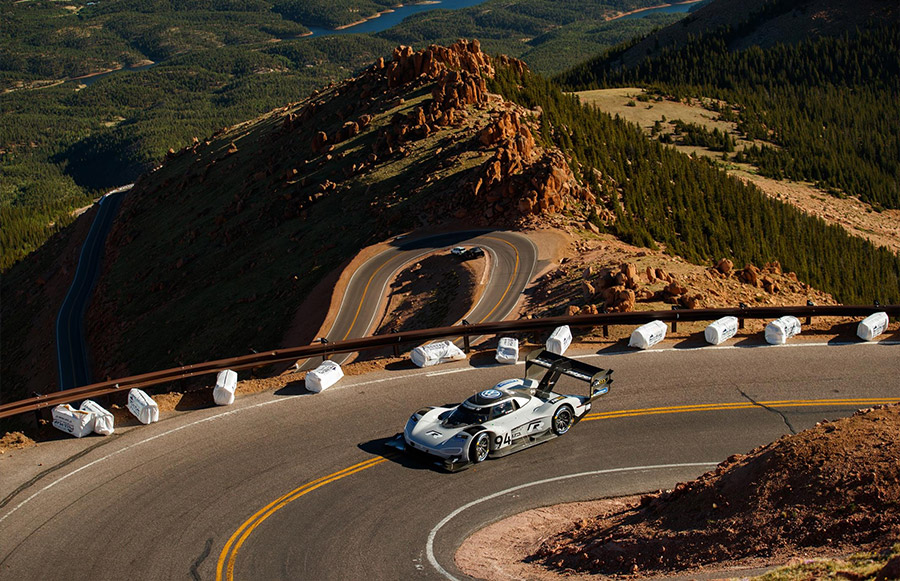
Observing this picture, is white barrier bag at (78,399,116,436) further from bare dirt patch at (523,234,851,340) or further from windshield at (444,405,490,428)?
bare dirt patch at (523,234,851,340)

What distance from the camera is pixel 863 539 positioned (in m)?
16.2

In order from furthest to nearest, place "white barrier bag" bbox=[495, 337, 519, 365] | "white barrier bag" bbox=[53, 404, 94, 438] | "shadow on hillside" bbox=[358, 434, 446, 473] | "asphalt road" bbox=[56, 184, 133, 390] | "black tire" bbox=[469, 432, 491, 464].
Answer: "asphalt road" bbox=[56, 184, 133, 390] → "white barrier bag" bbox=[495, 337, 519, 365] → "white barrier bag" bbox=[53, 404, 94, 438] → "shadow on hillside" bbox=[358, 434, 446, 473] → "black tire" bbox=[469, 432, 491, 464]

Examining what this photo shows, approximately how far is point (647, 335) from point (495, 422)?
9833 millimetres

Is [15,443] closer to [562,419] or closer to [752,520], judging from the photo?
[562,419]

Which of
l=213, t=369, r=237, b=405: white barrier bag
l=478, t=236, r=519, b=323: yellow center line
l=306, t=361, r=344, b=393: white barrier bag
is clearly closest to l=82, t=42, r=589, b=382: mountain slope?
l=478, t=236, r=519, b=323: yellow center line

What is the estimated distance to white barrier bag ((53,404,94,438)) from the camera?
25719 mm

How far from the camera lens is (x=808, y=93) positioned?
146625mm

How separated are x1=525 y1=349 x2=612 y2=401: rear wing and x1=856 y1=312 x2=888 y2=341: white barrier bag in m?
11.5

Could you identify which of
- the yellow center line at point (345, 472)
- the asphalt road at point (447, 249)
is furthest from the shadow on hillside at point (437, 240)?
the yellow center line at point (345, 472)

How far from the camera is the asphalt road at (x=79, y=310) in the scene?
80.2 metres

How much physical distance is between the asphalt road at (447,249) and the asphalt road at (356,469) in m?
20.8

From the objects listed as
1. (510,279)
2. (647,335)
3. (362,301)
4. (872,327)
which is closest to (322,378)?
(647,335)

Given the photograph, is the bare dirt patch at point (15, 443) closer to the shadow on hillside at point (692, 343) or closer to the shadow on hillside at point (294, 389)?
the shadow on hillside at point (294, 389)

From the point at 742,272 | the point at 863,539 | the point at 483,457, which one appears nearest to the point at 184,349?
the point at 742,272
